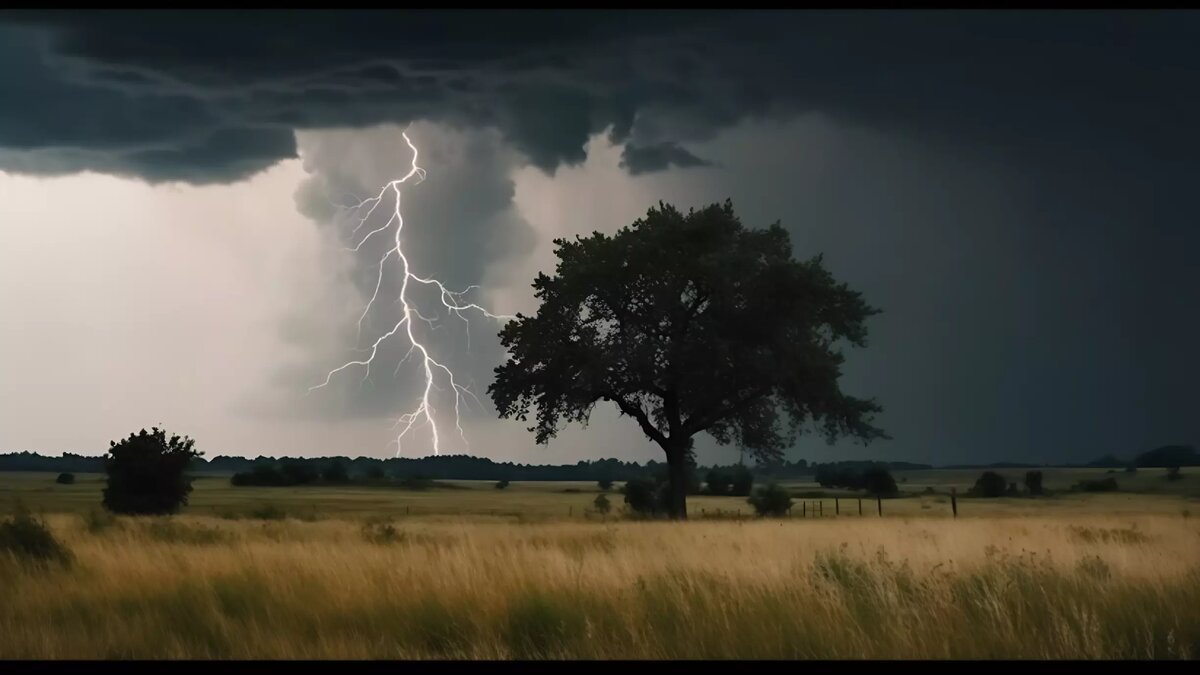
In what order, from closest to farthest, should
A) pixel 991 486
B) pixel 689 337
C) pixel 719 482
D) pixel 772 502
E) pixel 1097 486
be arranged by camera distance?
1. pixel 689 337
2. pixel 772 502
3. pixel 991 486
4. pixel 719 482
5. pixel 1097 486

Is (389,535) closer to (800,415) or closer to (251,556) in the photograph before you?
(251,556)

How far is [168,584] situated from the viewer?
1245cm

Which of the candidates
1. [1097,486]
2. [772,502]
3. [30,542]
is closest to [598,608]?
[30,542]

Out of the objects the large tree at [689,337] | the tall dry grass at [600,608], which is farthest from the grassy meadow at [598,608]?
the large tree at [689,337]

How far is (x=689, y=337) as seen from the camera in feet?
113

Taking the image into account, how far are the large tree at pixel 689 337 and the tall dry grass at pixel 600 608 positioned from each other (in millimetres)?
20044

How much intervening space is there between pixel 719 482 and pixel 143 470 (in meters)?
40.6

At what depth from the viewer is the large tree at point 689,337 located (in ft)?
112

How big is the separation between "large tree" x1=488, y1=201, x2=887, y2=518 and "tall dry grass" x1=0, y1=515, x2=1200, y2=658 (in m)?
20.0

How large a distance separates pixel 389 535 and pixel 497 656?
46.8 feet

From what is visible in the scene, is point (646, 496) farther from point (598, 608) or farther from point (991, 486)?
point (991, 486)

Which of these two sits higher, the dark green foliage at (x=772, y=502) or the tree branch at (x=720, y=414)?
the tree branch at (x=720, y=414)

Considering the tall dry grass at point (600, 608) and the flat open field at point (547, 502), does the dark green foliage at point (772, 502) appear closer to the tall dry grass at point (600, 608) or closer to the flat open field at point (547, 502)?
the flat open field at point (547, 502)

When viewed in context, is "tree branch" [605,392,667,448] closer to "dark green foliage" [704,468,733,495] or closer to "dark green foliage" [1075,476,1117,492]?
"dark green foliage" [704,468,733,495]
